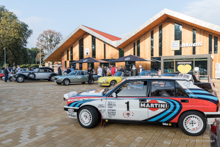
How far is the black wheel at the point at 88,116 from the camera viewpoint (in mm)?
4672

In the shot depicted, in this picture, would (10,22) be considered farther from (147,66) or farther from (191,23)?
(191,23)

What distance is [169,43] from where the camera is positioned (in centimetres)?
2181

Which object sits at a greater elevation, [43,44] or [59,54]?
[43,44]

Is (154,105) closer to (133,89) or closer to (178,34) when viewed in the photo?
(133,89)

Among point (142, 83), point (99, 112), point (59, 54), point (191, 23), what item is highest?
point (191, 23)

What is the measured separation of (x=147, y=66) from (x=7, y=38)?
27.3 metres

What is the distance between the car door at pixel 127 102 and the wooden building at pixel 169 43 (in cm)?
1719

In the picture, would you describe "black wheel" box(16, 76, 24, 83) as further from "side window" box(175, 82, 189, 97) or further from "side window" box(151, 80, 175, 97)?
"side window" box(175, 82, 189, 97)

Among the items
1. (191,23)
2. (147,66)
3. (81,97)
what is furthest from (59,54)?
(81,97)

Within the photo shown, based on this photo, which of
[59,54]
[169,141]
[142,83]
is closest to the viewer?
[169,141]

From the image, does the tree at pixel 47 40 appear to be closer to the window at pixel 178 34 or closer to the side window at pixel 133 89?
the window at pixel 178 34

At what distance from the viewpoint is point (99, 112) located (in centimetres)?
479

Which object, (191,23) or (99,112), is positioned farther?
(191,23)

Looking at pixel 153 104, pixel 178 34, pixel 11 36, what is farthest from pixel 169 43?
pixel 11 36
